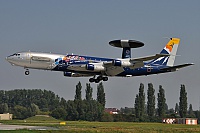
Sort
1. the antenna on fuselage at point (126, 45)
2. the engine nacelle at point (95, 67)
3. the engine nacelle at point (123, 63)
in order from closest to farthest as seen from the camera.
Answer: the engine nacelle at point (95, 67)
the engine nacelle at point (123, 63)
the antenna on fuselage at point (126, 45)

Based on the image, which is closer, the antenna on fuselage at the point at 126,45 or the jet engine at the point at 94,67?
the jet engine at the point at 94,67

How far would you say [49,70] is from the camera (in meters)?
76.4

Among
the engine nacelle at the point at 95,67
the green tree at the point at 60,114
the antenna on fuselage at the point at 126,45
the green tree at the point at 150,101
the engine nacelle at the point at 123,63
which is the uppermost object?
the antenna on fuselage at the point at 126,45

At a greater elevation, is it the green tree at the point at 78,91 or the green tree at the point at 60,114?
the green tree at the point at 78,91

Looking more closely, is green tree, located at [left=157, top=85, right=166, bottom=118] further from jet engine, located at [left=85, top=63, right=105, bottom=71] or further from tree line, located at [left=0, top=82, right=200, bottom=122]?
jet engine, located at [left=85, top=63, right=105, bottom=71]

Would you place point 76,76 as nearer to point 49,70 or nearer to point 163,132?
point 49,70

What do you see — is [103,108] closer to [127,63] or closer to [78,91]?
[78,91]

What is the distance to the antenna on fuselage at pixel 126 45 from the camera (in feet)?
263

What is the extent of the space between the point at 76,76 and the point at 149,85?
84212 mm

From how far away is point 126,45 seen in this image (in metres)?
81.7

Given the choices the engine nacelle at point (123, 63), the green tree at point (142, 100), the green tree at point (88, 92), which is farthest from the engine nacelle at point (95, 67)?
the green tree at point (88, 92)

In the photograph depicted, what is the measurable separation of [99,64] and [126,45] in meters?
6.42

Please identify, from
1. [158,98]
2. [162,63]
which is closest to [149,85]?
[158,98]

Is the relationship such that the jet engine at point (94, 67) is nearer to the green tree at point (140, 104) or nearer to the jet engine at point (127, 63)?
the jet engine at point (127, 63)
